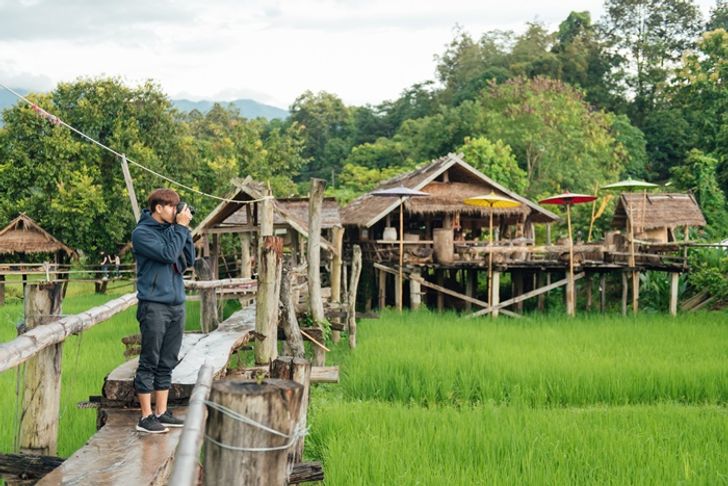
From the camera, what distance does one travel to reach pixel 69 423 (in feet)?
20.0

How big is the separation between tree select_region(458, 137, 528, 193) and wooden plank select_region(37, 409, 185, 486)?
22164mm

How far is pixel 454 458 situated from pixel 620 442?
1.30 metres

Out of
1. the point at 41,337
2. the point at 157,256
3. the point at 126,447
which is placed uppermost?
the point at 157,256

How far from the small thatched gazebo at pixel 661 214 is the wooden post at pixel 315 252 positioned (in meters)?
11.9

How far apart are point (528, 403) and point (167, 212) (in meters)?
5.24

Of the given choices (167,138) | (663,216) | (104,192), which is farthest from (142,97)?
(663,216)

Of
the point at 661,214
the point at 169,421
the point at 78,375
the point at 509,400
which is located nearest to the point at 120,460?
the point at 169,421

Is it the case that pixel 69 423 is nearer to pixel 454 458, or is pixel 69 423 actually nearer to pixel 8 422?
pixel 8 422

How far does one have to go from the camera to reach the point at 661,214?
Answer: 1972cm

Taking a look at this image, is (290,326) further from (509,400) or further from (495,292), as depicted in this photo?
(495,292)

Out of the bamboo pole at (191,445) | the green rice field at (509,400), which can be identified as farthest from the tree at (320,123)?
the bamboo pole at (191,445)

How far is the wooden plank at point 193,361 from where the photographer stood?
13.3ft

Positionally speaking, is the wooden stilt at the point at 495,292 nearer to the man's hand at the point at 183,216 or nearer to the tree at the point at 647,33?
the man's hand at the point at 183,216

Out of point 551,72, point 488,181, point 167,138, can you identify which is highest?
point 551,72
